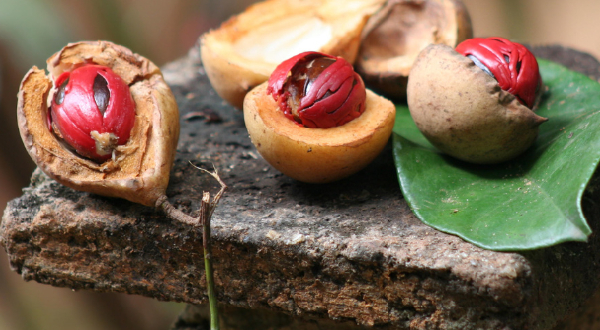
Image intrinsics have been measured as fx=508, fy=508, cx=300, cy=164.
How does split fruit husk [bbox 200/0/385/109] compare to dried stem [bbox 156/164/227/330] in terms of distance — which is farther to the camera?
split fruit husk [bbox 200/0/385/109]

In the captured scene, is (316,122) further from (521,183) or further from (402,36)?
(402,36)

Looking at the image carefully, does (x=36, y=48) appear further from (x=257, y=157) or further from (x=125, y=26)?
(x=257, y=157)

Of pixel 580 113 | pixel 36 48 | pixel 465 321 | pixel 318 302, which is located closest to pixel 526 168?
pixel 580 113

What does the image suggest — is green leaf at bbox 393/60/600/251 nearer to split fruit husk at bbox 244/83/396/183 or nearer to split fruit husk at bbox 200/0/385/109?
split fruit husk at bbox 244/83/396/183

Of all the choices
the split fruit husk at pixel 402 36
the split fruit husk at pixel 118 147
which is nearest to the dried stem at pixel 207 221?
the split fruit husk at pixel 118 147

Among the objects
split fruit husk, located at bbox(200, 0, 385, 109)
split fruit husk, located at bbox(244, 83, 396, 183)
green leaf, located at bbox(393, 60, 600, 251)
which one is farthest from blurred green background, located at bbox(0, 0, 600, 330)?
green leaf, located at bbox(393, 60, 600, 251)

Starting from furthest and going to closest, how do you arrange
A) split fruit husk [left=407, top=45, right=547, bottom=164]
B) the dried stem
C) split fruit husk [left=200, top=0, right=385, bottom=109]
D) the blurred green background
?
the blurred green background, split fruit husk [left=200, top=0, right=385, bottom=109], split fruit husk [left=407, top=45, right=547, bottom=164], the dried stem
